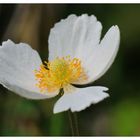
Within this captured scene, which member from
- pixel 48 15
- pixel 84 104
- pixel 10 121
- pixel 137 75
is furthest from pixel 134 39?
pixel 84 104

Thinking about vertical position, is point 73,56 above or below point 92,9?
below

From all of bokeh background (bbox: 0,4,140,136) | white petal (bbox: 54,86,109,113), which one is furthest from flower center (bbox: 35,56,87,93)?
bokeh background (bbox: 0,4,140,136)

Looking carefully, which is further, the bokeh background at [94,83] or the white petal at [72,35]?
the bokeh background at [94,83]

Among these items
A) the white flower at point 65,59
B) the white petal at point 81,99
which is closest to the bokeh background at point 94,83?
the white flower at point 65,59

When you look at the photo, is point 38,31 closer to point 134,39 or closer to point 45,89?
point 134,39

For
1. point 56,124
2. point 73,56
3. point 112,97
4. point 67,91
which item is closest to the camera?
point 67,91

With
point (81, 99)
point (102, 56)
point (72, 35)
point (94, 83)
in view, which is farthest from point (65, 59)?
point (94, 83)

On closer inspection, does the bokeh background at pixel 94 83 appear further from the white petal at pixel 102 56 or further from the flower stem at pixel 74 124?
the flower stem at pixel 74 124
